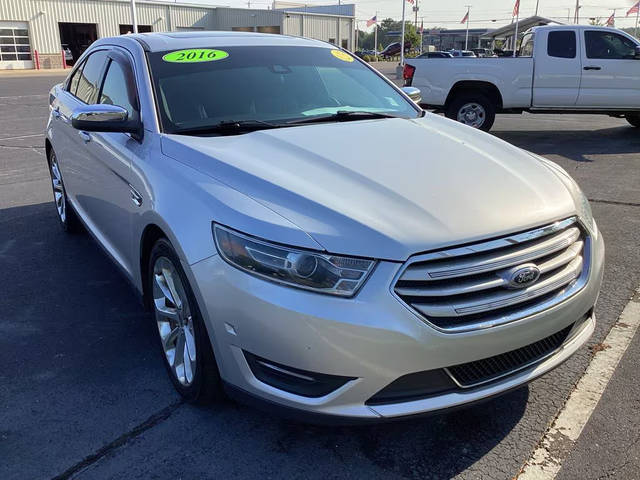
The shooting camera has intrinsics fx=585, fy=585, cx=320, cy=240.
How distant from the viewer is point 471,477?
2.38 m

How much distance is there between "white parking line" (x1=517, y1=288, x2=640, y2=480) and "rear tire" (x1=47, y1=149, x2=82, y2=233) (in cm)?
420

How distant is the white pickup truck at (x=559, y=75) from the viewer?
10.7 meters

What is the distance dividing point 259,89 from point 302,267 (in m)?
1.81

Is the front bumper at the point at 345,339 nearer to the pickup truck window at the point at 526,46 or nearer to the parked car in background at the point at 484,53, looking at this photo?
the pickup truck window at the point at 526,46

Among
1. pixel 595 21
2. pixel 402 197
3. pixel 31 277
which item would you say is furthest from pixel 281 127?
pixel 595 21

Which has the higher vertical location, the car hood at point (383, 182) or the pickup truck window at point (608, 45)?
the pickup truck window at point (608, 45)

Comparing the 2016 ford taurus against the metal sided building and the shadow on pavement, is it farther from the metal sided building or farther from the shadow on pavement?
the metal sided building

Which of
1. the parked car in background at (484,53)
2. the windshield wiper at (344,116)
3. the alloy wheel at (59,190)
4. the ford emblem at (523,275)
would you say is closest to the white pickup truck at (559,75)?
the parked car in background at (484,53)

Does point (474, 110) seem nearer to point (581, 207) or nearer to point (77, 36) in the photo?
point (581, 207)

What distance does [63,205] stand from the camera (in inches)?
212

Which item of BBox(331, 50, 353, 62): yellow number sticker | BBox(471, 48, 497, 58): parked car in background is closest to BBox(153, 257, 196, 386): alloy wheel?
BBox(331, 50, 353, 62): yellow number sticker

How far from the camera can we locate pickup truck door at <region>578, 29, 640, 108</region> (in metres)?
10.6

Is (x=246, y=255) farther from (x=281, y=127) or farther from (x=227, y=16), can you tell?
(x=227, y=16)

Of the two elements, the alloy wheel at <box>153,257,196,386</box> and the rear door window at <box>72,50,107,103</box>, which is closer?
the alloy wheel at <box>153,257,196,386</box>
